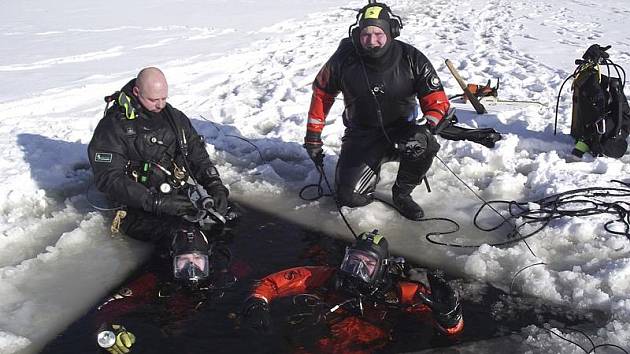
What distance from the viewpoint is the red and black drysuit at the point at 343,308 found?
3.45 metres

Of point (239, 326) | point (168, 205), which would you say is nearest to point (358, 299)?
point (239, 326)

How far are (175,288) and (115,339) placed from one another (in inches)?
28.7

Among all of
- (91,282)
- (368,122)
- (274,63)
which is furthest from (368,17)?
(274,63)

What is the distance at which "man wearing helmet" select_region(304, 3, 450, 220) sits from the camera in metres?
4.78

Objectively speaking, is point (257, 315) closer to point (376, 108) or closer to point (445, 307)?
point (445, 307)

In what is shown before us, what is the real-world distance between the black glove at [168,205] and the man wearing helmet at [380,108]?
49.3 inches

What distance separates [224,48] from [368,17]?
7533mm

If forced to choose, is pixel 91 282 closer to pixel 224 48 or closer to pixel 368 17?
pixel 368 17

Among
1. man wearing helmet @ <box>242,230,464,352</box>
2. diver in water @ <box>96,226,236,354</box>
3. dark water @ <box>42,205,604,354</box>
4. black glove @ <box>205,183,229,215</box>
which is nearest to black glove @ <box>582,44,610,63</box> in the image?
dark water @ <box>42,205,604,354</box>

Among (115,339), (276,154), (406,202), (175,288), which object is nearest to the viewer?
(115,339)

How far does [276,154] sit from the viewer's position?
21.2 ft

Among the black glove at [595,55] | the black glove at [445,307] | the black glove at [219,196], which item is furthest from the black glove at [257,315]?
the black glove at [595,55]

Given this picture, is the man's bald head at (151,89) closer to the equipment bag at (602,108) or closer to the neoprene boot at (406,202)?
the neoprene boot at (406,202)

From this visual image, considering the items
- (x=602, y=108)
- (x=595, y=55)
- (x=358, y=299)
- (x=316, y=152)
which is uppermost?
(x=595, y=55)
